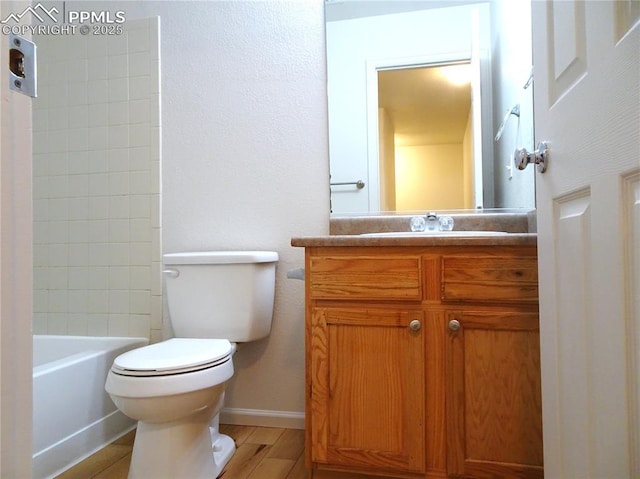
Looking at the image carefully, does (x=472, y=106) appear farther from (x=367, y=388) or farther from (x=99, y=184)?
(x=99, y=184)

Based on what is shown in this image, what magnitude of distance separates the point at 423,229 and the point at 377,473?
35.5 inches

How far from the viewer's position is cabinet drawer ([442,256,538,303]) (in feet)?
3.58

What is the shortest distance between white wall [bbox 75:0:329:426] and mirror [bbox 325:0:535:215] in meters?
0.11

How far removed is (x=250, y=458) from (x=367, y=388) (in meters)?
0.63

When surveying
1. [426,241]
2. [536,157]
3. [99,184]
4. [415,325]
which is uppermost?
[99,184]

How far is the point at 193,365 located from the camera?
120 cm

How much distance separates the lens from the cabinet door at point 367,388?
3.75 ft

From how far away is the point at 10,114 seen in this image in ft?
1.44

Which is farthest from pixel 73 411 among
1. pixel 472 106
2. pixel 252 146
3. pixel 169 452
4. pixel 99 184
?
pixel 472 106

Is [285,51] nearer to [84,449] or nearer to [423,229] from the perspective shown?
[423,229]

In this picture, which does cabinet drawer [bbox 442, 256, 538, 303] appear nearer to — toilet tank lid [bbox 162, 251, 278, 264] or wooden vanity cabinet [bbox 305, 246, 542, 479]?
wooden vanity cabinet [bbox 305, 246, 542, 479]

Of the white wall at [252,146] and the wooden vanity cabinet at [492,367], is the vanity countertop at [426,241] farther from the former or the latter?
the white wall at [252,146]

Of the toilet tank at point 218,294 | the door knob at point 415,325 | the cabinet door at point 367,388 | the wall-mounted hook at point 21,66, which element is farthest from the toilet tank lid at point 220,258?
the wall-mounted hook at point 21,66

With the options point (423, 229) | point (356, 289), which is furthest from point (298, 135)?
point (356, 289)
